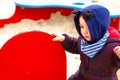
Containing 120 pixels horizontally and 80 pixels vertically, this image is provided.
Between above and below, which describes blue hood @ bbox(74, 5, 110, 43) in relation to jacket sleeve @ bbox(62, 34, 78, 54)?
above

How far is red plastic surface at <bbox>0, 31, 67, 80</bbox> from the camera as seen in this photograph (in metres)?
1.08

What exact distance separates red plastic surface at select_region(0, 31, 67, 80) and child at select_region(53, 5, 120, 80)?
0.41 ft

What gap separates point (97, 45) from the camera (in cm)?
98

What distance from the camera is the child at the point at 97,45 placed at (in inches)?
37.3

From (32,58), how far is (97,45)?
26cm

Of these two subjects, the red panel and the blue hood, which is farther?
the red panel

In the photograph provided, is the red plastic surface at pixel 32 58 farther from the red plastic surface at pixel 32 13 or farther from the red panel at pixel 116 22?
the red plastic surface at pixel 32 13

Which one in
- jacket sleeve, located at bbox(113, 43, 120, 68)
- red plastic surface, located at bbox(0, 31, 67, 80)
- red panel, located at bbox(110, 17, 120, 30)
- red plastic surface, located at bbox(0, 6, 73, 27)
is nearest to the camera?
jacket sleeve, located at bbox(113, 43, 120, 68)

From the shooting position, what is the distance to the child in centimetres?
95

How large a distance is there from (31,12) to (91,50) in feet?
3.57

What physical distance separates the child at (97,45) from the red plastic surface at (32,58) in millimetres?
126

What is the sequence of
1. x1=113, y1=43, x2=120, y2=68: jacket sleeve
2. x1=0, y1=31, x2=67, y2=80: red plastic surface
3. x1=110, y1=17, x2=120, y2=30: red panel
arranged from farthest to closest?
x1=110, y1=17, x2=120, y2=30: red panel < x1=0, y1=31, x2=67, y2=80: red plastic surface < x1=113, y1=43, x2=120, y2=68: jacket sleeve

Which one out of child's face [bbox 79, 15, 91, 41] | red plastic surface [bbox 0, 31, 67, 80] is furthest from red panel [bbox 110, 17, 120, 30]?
child's face [bbox 79, 15, 91, 41]

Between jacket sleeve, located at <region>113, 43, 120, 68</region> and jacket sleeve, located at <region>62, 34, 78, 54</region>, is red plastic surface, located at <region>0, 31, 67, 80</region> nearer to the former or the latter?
jacket sleeve, located at <region>62, 34, 78, 54</region>
